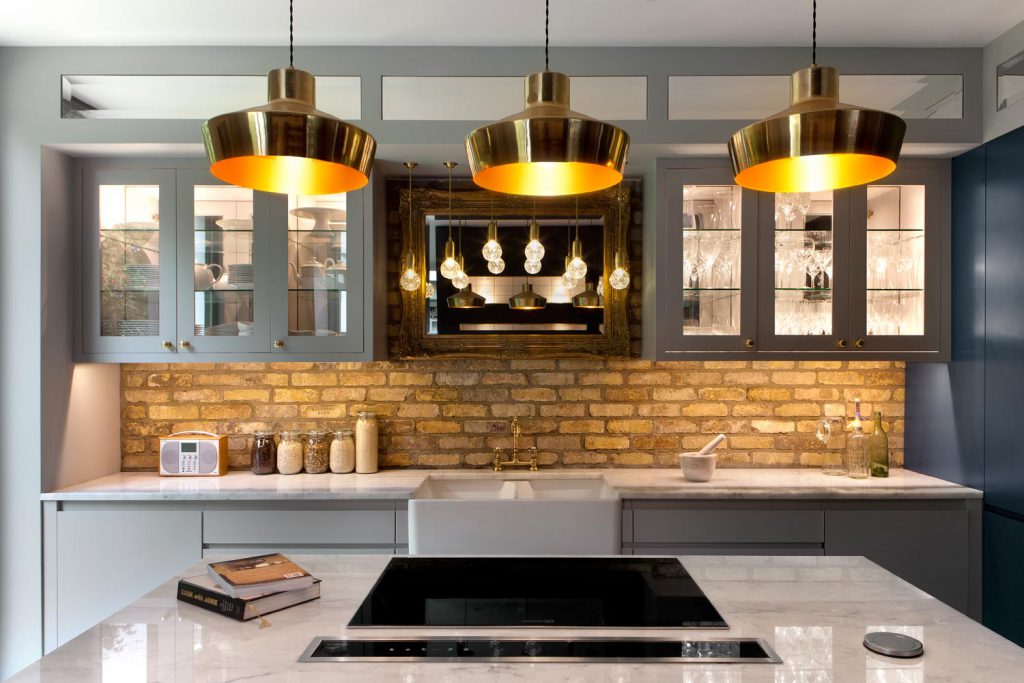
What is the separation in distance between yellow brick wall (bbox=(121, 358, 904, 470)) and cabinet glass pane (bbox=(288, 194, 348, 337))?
426 mm

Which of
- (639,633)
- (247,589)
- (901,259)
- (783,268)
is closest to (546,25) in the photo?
(639,633)

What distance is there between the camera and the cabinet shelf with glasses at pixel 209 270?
297cm

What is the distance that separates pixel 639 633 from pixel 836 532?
1.79 metres

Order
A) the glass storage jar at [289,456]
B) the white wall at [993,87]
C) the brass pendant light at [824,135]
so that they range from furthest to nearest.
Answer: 1. the glass storage jar at [289,456]
2. the white wall at [993,87]
3. the brass pendant light at [824,135]

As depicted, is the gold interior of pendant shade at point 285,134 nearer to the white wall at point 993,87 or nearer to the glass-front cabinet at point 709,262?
the glass-front cabinet at point 709,262

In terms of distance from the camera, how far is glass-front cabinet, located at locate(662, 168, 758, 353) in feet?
9.75

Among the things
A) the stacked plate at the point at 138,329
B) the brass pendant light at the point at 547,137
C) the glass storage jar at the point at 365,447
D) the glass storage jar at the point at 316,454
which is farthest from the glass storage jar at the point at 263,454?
the brass pendant light at the point at 547,137

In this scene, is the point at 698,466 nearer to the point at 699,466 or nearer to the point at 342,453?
the point at 699,466

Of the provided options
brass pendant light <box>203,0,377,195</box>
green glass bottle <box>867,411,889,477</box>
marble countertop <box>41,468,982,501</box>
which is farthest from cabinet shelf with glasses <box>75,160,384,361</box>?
green glass bottle <box>867,411,889,477</box>

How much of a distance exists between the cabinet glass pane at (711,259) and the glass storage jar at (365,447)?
1559mm

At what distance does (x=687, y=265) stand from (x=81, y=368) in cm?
282

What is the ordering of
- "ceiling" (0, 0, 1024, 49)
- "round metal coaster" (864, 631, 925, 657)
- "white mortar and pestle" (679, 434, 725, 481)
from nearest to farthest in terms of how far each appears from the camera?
1. "round metal coaster" (864, 631, 925, 657)
2. "ceiling" (0, 0, 1024, 49)
3. "white mortar and pestle" (679, 434, 725, 481)

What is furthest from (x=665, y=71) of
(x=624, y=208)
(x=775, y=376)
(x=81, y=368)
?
(x=81, y=368)

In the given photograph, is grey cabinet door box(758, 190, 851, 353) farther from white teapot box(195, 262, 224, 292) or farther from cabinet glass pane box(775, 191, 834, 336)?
white teapot box(195, 262, 224, 292)
